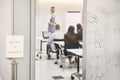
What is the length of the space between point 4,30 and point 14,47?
885mm

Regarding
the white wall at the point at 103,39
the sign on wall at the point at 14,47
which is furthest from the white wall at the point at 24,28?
the white wall at the point at 103,39

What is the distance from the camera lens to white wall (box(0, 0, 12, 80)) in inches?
120

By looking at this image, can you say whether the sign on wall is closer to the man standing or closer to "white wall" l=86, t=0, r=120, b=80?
"white wall" l=86, t=0, r=120, b=80

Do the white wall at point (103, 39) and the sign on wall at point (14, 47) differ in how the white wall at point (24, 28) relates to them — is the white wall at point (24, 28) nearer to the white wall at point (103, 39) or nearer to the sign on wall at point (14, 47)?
the sign on wall at point (14, 47)

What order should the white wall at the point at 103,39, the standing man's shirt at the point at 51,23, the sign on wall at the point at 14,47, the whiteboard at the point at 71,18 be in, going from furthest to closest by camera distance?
the whiteboard at the point at 71,18 < the standing man's shirt at the point at 51,23 < the white wall at the point at 103,39 < the sign on wall at the point at 14,47

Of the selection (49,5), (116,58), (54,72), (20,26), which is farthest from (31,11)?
(49,5)

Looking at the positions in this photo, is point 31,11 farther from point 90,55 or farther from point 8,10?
point 90,55

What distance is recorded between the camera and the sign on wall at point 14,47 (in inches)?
91.0

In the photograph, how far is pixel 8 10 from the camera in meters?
3.05

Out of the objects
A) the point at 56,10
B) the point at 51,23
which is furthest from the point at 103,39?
the point at 56,10

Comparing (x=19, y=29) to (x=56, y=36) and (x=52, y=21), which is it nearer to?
(x=56, y=36)

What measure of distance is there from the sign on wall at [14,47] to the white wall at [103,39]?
109 cm

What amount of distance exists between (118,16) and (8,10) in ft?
4.97

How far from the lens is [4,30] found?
312 cm
